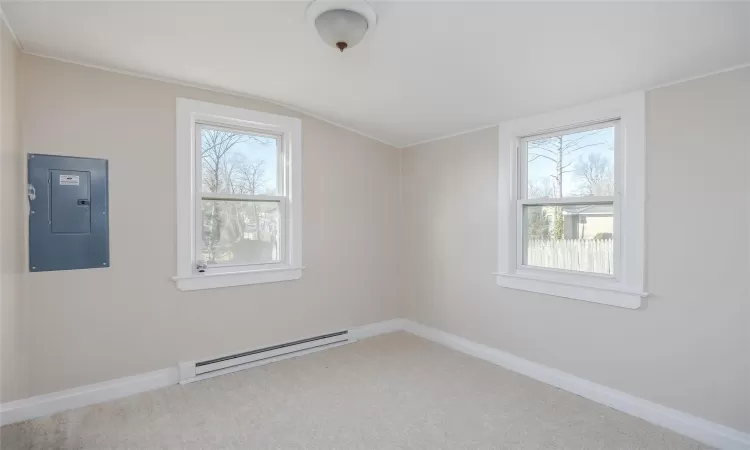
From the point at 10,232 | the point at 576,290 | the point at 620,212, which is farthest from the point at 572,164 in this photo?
the point at 10,232

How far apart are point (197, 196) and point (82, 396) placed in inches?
61.5

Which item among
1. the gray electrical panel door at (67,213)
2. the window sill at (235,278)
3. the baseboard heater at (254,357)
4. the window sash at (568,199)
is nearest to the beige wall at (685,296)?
the window sash at (568,199)

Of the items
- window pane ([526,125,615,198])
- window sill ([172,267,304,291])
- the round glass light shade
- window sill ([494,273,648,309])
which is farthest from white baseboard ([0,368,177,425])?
window pane ([526,125,615,198])

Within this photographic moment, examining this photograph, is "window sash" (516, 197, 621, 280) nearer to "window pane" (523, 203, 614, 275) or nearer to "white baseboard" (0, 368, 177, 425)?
"window pane" (523, 203, 614, 275)

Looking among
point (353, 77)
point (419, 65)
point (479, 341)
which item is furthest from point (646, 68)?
point (479, 341)

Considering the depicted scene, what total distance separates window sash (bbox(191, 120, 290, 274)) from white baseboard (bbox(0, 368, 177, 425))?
82 cm

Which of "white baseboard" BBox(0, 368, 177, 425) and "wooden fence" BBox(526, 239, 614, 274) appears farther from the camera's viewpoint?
"wooden fence" BBox(526, 239, 614, 274)

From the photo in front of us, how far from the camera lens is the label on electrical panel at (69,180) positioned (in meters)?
2.50

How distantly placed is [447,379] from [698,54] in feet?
8.55

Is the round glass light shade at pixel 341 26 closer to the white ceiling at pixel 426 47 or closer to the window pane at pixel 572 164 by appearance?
the white ceiling at pixel 426 47

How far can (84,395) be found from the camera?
256 centimetres

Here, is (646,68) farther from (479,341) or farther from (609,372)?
(479,341)

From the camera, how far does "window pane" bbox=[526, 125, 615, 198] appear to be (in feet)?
8.96

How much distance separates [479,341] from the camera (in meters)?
3.49
